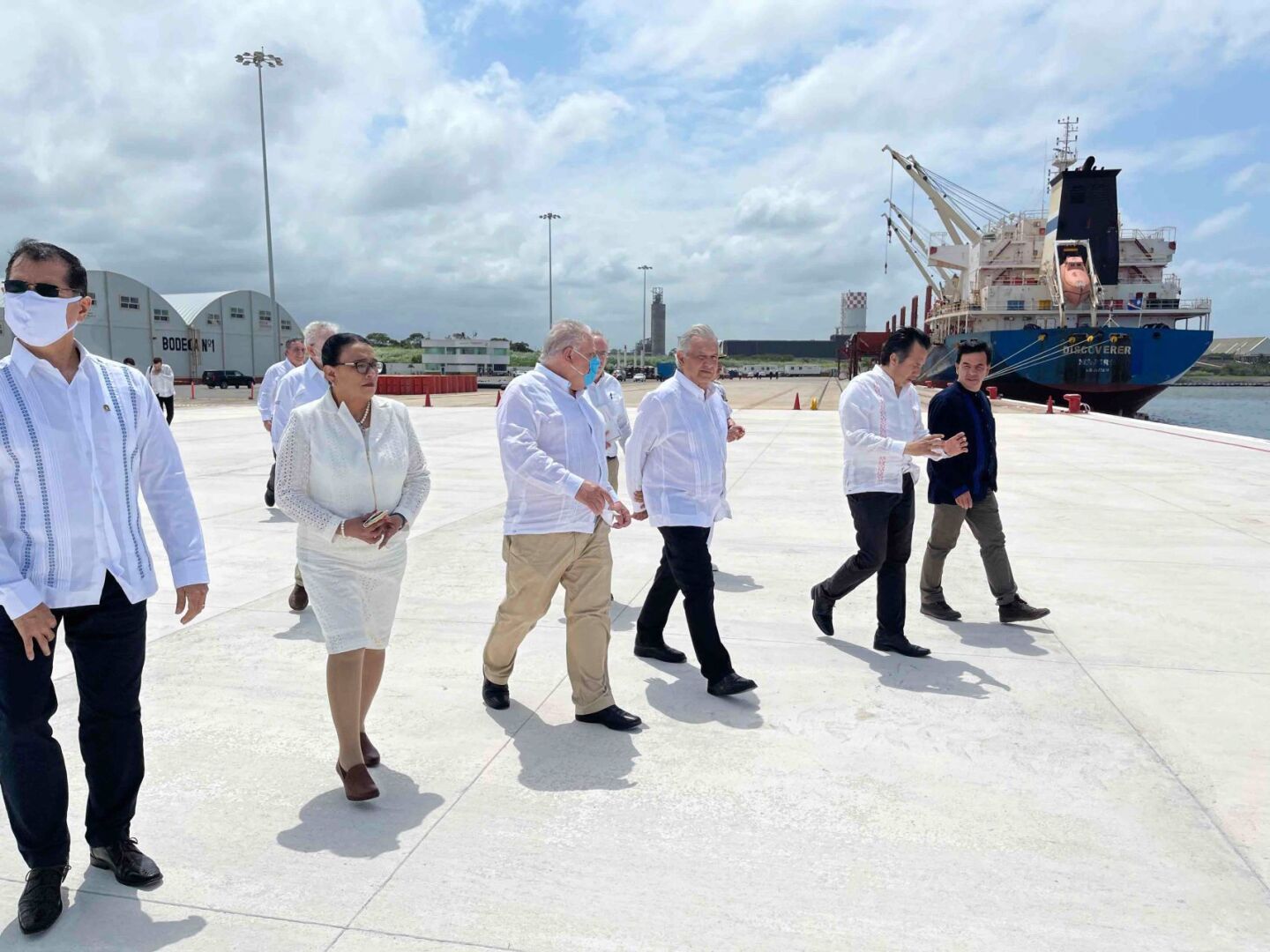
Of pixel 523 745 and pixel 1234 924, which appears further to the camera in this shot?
pixel 523 745

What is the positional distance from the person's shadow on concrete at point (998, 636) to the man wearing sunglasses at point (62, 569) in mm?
4066

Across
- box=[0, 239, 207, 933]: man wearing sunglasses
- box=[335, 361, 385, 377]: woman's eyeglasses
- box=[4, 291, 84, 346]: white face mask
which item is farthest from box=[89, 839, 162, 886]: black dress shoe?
box=[335, 361, 385, 377]: woman's eyeglasses

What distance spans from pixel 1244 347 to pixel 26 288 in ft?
397

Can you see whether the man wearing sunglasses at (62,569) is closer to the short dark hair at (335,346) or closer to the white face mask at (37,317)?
the white face mask at (37,317)

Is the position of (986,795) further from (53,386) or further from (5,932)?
(53,386)

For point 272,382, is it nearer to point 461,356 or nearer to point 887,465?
point 887,465

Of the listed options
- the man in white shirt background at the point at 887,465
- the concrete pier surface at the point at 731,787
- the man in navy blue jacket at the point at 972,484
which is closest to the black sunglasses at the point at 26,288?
the concrete pier surface at the point at 731,787

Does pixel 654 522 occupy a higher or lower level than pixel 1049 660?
higher

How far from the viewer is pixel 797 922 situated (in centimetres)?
239

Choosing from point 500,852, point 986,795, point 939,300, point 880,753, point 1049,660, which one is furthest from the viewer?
point 939,300

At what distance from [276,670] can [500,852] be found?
80.4 inches

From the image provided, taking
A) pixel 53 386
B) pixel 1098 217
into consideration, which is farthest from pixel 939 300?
pixel 53 386

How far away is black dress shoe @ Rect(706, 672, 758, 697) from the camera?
4.04 m

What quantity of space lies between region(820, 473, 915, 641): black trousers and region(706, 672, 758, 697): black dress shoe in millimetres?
1038
